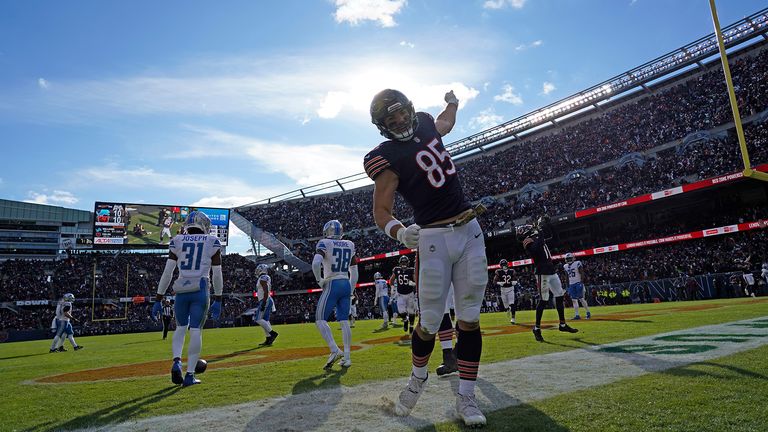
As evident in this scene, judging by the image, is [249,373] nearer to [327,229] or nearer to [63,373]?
[327,229]

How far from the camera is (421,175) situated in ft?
12.5

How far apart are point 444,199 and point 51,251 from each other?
78299 millimetres

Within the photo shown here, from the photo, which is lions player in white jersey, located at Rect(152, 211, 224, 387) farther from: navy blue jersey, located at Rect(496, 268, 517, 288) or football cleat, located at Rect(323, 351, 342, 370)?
navy blue jersey, located at Rect(496, 268, 517, 288)

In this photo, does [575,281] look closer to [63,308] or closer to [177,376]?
[177,376]

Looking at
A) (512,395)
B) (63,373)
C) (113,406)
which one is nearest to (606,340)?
(512,395)

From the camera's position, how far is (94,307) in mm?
42812

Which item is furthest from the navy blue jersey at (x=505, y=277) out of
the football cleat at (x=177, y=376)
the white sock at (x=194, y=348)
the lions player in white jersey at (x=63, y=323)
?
the lions player in white jersey at (x=63, y=323)

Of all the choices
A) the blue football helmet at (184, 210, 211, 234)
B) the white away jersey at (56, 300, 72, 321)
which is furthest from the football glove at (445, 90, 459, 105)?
the white away jersey at (56, 300, 72, 321)

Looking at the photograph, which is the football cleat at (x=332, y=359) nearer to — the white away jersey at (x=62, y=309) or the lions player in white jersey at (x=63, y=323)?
the lions player in white jersey at (x=63, y=323)

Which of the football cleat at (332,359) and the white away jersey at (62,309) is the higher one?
the white away jersey at (62,309)

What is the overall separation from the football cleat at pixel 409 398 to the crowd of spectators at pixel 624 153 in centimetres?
2732

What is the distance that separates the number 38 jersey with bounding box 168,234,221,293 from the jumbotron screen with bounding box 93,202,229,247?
4063 cm

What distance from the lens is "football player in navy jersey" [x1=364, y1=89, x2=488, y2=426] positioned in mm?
3646

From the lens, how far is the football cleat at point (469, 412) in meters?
3.11
